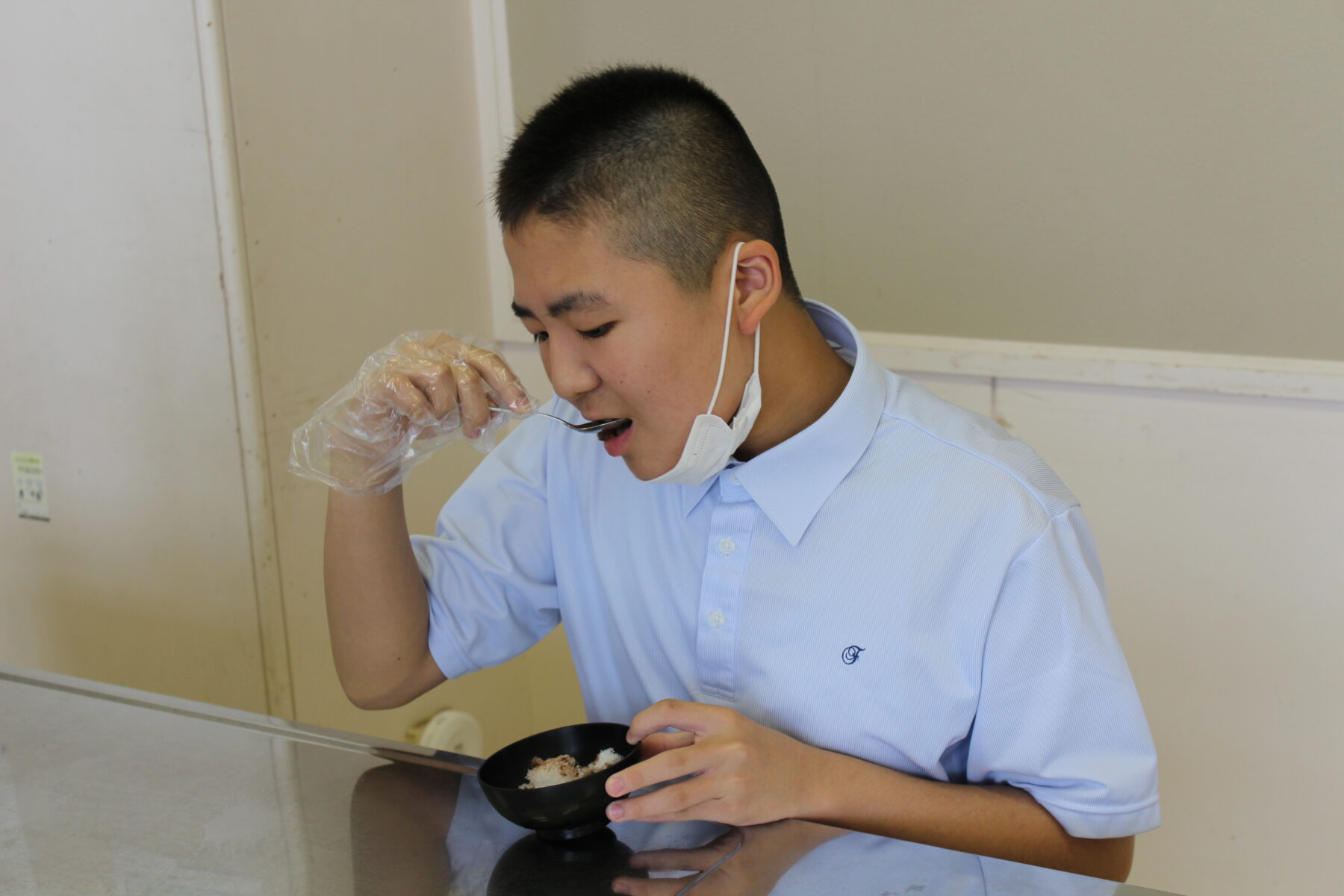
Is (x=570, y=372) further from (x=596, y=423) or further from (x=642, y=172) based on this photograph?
(x=642, y=172)

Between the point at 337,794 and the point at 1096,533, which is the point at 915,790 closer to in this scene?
the point at 337,794

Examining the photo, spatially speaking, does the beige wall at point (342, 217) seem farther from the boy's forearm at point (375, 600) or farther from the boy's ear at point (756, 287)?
the boy's ear at point (756, 287)

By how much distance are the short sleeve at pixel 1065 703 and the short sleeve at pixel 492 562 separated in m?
0.57

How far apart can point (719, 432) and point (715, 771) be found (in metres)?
0.35

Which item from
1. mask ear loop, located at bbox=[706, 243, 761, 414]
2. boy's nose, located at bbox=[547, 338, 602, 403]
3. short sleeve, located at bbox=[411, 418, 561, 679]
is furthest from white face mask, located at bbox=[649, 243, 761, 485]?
short sleeve, located at bbox=[411, 418, 561, 679]

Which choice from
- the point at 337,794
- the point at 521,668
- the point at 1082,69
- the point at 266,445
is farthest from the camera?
the point at 521,668

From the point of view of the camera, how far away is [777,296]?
1.18 m

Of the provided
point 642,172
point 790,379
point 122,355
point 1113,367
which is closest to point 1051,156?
point 1113,367

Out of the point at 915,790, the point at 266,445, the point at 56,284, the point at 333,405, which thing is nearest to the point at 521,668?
the point at 266,445

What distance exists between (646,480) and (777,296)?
0.24 meters

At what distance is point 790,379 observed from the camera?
123 centimetres

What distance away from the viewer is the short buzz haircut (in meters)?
1.09

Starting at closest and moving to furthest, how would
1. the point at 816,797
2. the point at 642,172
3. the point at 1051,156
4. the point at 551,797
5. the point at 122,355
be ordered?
the point at 551,797
the point at 816,797
the point at 642,172
the point at 1051,156
the point at 122,355

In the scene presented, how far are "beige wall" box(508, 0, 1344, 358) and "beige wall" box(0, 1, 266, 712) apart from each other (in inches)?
34.2
